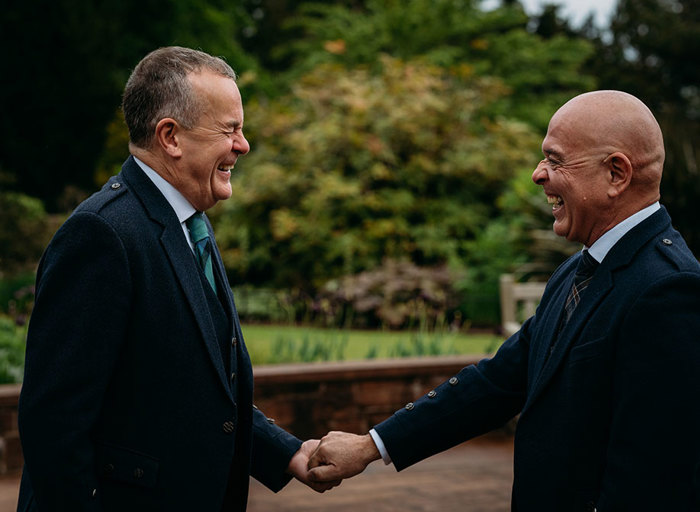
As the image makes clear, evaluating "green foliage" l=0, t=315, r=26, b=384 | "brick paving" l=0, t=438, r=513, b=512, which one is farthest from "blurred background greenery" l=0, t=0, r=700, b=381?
"brick paving" l=0, t=438, r=513, b=512

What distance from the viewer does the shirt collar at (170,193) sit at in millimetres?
2457

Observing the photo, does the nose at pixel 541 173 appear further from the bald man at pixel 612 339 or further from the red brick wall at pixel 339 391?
the red brick wall at pixel 339 391

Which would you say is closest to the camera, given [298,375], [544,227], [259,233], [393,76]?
[298,375]

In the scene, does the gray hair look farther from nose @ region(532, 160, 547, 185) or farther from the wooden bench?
the wooden bench

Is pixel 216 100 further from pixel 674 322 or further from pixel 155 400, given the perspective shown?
pixel 674 322

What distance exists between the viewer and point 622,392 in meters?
2.16

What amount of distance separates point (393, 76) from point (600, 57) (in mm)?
22855

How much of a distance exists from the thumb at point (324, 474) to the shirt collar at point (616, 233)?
132cm

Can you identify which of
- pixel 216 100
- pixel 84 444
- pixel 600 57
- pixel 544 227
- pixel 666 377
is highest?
pixel 216 100

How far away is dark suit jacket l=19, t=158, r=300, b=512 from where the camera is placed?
83.7 inches

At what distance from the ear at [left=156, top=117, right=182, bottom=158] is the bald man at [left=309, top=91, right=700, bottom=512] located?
3.40 ft

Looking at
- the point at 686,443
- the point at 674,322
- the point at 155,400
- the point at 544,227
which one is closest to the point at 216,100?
the point at 155,400

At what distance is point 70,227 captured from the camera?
7.18 feet

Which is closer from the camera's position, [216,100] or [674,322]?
[674,322]
